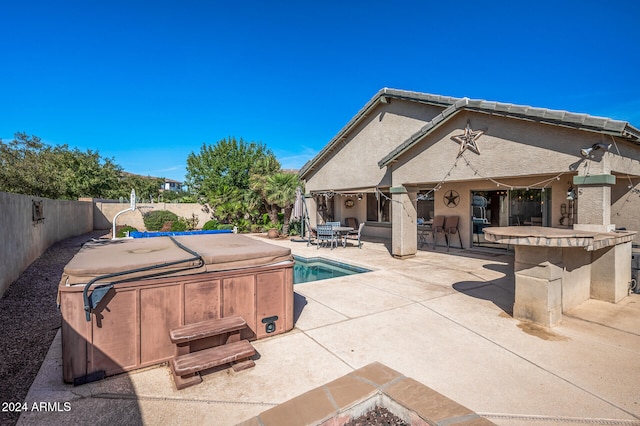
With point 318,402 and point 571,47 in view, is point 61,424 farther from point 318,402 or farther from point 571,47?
point 571,47

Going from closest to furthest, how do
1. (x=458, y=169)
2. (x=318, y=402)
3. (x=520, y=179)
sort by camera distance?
1. (x=318, y=402)
2. (x=458, y=169)
3. (x=520, y=179)

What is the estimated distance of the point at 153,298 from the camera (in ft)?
12.0

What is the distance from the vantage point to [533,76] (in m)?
19.8

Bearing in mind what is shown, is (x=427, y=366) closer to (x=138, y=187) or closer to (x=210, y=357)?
(x=210, y=357)

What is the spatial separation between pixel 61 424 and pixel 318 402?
230 cm

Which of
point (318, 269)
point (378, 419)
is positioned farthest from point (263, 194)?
point (378, 419)

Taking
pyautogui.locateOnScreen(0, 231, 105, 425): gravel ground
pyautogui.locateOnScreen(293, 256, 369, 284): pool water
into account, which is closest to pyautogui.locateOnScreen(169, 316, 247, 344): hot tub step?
pyautogui.locateOnScreen(0, 231, 105, 425): gravel ground

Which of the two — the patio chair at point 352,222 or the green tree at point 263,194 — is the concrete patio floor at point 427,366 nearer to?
the patio chair at point 352,222

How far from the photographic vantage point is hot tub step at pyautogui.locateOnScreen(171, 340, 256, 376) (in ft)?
10.7

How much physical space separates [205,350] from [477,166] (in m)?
8.15

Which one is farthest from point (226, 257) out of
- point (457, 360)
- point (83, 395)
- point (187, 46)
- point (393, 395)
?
point (187, 46)

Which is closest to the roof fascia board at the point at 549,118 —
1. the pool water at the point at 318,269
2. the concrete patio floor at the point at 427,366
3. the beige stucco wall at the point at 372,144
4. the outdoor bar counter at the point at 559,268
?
the outdoor bar counter at the point at 559,268

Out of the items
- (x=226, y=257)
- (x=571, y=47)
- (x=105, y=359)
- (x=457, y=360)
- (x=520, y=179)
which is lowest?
(x=457, y=360)

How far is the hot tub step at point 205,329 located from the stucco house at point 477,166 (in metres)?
7.03
